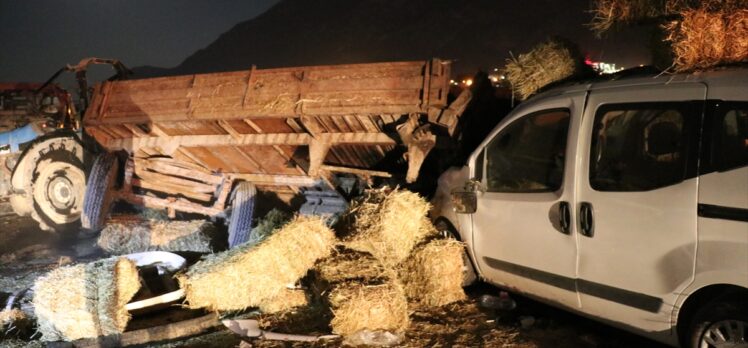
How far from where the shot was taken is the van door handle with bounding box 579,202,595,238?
3746mm

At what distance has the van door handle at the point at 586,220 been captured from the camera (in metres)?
3.75

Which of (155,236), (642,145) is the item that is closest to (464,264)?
(642,145)

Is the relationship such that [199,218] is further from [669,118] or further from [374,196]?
[669,118]

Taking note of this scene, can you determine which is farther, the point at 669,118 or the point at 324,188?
the point at 324,188

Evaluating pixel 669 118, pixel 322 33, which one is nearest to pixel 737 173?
pixel 669 118

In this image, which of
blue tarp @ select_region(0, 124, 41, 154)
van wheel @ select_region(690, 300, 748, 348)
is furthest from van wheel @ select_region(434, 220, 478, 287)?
blue tarp @ select_region(0, 124, 41, 154)

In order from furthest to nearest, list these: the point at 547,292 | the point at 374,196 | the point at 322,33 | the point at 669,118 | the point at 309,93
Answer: the point at 322,33 < the point at 309,93 < the point at 374,196 < the point at 547,292 < the point at 669,118

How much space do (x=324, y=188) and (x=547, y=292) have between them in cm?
465

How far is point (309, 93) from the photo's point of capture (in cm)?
695

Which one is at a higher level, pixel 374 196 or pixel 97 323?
pixel 374 196

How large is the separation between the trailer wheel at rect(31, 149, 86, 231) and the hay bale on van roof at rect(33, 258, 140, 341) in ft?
20.6

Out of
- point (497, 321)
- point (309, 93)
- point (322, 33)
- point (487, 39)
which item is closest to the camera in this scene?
point (497, 321)

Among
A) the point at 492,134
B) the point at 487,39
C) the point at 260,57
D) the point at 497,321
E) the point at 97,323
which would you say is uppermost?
the point at 260,57

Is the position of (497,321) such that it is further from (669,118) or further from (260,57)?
(260,57)
